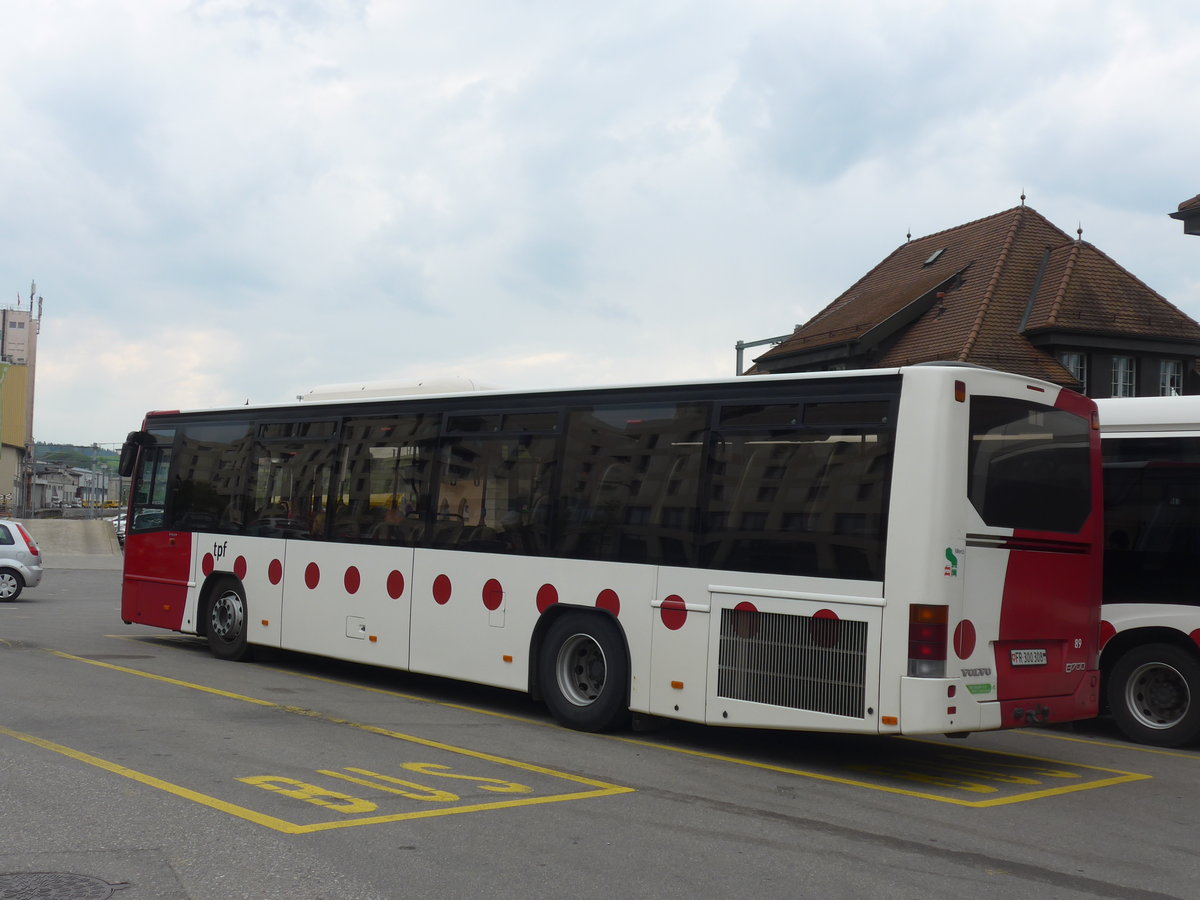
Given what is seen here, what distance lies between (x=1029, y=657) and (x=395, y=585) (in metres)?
5.97

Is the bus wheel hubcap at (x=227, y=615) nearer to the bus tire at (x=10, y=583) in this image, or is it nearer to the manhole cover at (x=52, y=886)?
the manhole cover at (x=52, y=886)

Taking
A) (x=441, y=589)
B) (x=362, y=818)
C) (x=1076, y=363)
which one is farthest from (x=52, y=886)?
(x=1076, y=363)

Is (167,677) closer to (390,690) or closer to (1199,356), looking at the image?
(390,690)

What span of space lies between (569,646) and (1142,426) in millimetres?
5613

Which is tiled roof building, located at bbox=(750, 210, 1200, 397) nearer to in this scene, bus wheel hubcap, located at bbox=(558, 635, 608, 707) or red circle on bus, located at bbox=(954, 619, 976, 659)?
bus wheel hubcap, located at bbox=(558, 635, 608, 707)

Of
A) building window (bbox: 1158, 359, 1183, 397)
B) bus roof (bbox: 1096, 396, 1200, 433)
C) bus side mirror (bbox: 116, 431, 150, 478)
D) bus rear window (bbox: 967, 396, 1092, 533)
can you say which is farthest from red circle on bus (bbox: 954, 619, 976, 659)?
building window (bbox: 1158, 359, 1183, 397)

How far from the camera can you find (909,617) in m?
8.35

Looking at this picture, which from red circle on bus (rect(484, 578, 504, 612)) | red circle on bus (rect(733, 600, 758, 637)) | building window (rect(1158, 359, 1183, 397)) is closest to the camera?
red circle on bus (rect(733, 600, 758, 637))

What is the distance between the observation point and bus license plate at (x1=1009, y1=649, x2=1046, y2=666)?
899 cm

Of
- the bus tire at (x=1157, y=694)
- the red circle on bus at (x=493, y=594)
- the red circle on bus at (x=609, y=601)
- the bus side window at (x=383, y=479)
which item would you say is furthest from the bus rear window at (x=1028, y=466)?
the bus side window at (x=383, y=479)

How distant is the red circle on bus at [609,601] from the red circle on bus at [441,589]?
1965 mm

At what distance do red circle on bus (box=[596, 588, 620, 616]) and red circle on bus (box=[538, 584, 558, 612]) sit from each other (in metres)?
0.52

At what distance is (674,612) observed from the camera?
9758mm

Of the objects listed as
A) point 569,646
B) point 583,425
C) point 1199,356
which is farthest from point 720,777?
point 1199,356
